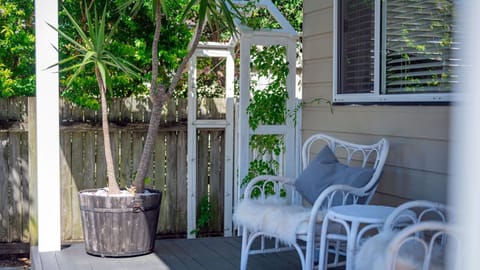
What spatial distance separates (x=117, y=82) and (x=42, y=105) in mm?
1093

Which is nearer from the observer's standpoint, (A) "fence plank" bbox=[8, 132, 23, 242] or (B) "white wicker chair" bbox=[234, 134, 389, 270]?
(B) "white wicker chair" bbox=[234, 134, 389, 270]

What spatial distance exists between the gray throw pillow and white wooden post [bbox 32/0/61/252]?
5.20 feet

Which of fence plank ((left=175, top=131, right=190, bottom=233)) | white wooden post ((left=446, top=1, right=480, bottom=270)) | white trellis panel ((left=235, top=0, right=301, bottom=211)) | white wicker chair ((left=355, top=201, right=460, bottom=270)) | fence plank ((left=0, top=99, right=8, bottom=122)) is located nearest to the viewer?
white wooden post ((left=446, top=1, right=480, bottom=270))

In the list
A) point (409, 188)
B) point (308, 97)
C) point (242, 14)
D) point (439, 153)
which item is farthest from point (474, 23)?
point (242, 14)

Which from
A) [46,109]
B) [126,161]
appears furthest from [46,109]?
[126,161]

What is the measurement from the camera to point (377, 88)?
11.9 feet

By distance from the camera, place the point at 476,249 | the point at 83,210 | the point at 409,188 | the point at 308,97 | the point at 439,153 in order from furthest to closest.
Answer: the point at 308,97, the point at 83,210, the point at 409,188, the point at 439,153, the point at 476,249

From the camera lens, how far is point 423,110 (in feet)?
10.7

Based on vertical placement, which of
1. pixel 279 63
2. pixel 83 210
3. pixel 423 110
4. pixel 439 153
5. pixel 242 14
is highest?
pixel 242 14

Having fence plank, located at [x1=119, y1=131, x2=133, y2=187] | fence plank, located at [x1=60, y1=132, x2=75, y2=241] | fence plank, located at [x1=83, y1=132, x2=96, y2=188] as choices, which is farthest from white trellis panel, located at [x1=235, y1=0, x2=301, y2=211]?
fence plank, located at [x1=60, y1=132, x2=75, y2=241]

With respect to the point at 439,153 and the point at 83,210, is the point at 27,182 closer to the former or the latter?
the point at 83,210

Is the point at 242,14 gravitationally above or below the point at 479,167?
above

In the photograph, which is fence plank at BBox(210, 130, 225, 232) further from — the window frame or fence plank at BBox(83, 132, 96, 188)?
the window frame

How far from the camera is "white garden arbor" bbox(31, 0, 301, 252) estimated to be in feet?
13.0
